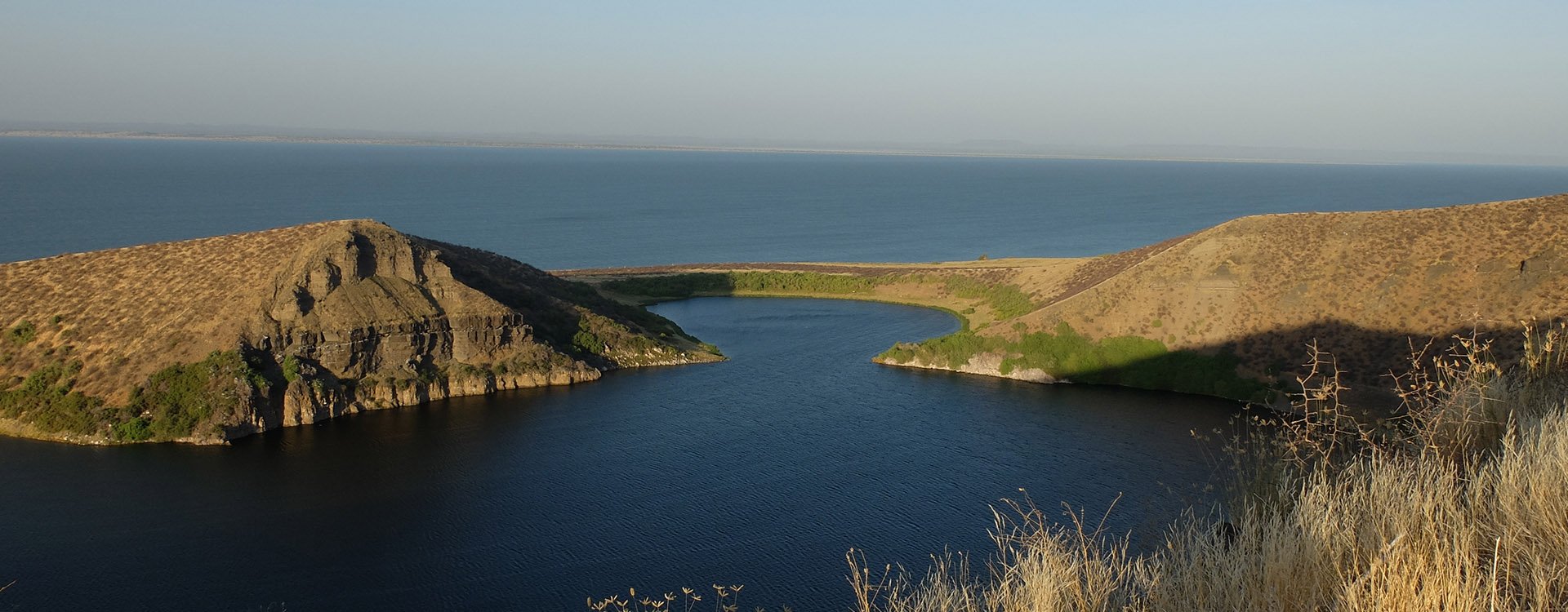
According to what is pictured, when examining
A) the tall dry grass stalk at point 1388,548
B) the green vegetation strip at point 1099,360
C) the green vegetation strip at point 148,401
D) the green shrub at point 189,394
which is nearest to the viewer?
the tall dry grass stalk at point 1388,548

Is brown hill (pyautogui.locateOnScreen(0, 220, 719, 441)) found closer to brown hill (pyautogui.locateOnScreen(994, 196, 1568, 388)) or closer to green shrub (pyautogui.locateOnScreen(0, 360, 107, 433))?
green shrub (pyautogui.locateOnScreen(0, 360, 107, 433))

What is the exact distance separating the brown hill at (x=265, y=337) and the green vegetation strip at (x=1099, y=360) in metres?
15.9

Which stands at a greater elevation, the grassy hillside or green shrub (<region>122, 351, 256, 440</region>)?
the grassy hillside

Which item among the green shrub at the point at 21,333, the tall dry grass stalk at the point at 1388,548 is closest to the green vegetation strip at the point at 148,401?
the green shrub at the point at 21,333

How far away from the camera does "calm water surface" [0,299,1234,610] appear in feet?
104

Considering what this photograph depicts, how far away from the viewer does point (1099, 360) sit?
61.3 metres

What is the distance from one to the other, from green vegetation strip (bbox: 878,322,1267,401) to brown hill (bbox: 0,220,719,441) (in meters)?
15.9

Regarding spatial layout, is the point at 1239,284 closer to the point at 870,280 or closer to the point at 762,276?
the point at 870,280

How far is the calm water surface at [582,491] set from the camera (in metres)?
31.5

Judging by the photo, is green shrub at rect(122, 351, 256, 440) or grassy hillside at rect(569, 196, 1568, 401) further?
grassy hillside at rect(569, 196, 1568, 401)

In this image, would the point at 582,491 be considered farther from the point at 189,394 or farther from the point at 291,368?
the point at 189,394

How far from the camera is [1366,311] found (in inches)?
2277

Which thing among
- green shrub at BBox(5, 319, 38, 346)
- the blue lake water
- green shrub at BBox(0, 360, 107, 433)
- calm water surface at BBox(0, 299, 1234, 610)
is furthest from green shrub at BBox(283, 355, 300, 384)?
green shrub at BBox(5, 319, 38, 346)

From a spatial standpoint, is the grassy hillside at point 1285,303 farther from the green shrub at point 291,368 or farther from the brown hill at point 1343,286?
the green shrub at point 291,368
